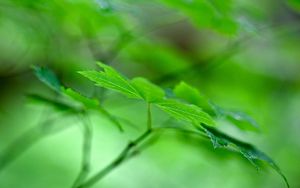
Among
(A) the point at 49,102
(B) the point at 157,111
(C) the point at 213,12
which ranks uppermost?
(C) the point at 213,12

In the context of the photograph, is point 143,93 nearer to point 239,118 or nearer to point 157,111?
point 239,118

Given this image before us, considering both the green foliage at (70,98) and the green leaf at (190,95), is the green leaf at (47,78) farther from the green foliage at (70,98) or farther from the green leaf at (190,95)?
the green leaf at (190,95)

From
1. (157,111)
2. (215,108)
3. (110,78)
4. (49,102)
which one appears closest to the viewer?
(110,78)

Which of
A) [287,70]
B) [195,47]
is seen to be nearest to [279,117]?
[287,70]

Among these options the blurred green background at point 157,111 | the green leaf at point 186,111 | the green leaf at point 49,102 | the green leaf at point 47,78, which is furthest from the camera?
the blurred green background at point 157,111

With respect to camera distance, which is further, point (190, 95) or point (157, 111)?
point (157, 111)

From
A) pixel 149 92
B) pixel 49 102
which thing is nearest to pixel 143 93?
pixel 149 92

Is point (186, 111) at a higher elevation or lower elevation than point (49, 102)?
higher

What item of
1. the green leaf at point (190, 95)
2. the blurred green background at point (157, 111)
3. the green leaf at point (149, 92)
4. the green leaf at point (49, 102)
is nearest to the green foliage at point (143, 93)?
the green leaf at point (149, 92)

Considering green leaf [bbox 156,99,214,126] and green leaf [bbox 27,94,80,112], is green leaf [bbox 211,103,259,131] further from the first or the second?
green leaf [bbox 27,94,80,112]

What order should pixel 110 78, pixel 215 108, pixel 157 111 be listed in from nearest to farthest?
pixel 110 78
pixel 215 108
pixel 157 111
